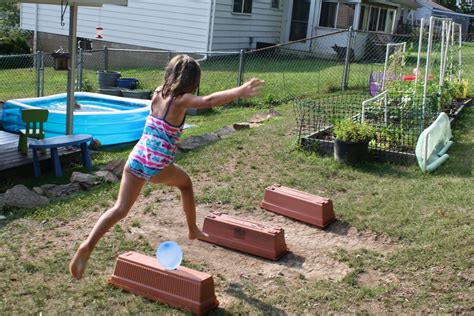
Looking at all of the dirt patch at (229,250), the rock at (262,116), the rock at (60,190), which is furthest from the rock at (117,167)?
the rock at (262,116)

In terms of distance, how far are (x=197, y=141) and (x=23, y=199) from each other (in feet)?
10.8

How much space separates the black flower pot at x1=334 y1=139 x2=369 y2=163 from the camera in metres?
7.51

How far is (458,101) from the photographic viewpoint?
1187 cm

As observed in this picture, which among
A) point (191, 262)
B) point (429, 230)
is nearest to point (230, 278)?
point (191, 262)

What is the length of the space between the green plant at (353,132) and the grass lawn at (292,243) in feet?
1.16

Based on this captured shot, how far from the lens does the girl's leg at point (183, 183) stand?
403cm

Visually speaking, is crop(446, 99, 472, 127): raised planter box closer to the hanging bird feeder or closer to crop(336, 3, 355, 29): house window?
crop(336, 3, 355, 29): house window

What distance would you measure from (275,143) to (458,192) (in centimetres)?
309

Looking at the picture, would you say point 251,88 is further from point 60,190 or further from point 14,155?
point 14,155

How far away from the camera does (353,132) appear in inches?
297

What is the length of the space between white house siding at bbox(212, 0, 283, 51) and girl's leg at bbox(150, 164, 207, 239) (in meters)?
15.1

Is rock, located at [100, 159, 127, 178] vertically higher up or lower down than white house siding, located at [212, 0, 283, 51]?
lower down

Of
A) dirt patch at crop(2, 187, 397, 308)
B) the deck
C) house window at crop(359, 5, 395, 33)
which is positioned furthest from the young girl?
house window at crop(359, 5, 395, 33)

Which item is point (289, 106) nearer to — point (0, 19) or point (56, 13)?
point (56, 13)
